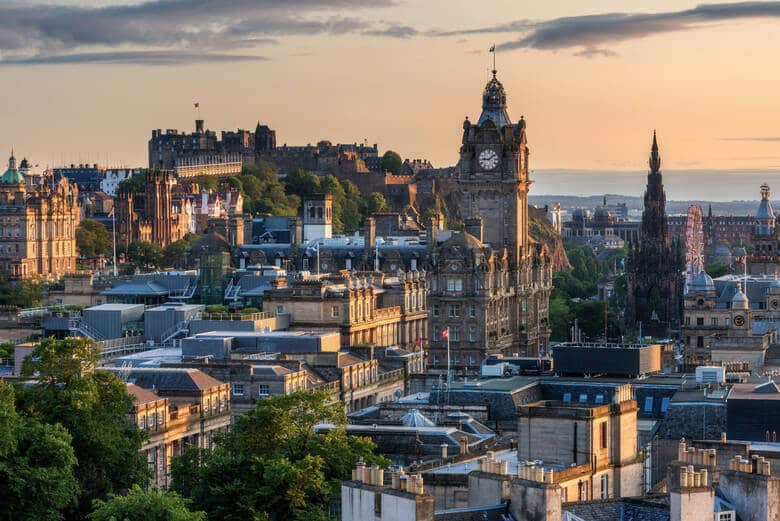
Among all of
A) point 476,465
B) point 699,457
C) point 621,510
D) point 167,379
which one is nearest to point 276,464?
point 476,465

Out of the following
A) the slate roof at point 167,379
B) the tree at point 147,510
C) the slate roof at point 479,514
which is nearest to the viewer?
the slate roof at point 479,514

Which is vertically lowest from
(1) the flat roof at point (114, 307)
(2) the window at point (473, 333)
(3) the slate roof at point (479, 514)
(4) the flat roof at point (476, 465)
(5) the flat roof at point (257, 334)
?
(2) the window at point (473, 333)

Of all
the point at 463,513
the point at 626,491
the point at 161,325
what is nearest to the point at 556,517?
the point at 463,513

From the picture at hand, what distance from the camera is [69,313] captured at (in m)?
155

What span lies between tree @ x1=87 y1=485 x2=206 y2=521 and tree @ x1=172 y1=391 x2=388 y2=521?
4.55m

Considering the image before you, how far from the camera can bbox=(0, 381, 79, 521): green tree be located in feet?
274

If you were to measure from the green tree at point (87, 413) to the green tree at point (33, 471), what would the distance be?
8.25 ft

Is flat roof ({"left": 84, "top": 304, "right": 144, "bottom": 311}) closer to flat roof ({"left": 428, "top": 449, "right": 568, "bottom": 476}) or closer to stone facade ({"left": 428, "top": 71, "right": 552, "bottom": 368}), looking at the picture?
stone facade ({"left": 428, "top": 71, "right": 552, "bottom": 368})

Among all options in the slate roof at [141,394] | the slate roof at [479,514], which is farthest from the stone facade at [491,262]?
the slate roof at [479,514]

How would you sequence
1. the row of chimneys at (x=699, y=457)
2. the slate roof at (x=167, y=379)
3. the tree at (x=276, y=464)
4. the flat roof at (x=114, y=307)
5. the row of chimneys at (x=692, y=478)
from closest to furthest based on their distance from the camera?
the row of chimneys at (x=692, y=478) < the row of chimneys at (x=699, y=457) < the tree at (x=276, y=464) < the slate roof at (x=167, y=379) < the flat roof at (x=114, y=307)

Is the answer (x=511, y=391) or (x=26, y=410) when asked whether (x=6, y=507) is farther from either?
(x=511, y=391)

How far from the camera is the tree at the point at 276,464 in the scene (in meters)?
80.1

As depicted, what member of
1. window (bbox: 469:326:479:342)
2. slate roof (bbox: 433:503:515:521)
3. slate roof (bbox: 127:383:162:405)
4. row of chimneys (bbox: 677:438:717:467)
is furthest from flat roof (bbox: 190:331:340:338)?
slate roof (bbox: 433:503:515:521)

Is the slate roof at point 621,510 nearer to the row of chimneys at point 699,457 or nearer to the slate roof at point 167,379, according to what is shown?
the row of chimneys at point 699,457
